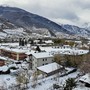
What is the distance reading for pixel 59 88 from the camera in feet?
132

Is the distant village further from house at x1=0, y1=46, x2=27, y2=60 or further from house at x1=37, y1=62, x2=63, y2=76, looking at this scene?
house at x1=0, y1=46, x2=27, y2=60

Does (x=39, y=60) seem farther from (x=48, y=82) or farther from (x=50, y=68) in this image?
(x=48, y=82)

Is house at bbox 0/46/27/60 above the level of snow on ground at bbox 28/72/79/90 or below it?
above

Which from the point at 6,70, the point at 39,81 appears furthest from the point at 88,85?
the point at 6,70

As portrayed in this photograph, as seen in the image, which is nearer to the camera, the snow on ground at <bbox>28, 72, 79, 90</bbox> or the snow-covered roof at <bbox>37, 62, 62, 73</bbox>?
the snow on ground at <bbox>28, 72, 79, 90</bbox>

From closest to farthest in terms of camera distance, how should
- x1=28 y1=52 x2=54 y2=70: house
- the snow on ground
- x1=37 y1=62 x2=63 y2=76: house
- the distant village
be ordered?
the distant village < the snow on ground < x1=37 y1=62 x2=63 y2=76: house < x1=28 y1=52 x2=54 y2=70: house

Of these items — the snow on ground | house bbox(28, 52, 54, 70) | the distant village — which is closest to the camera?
the distant village

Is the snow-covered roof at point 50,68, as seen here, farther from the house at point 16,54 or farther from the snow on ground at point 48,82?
the house at point 16,54

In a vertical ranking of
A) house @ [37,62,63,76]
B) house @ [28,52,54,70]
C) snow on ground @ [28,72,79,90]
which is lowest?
snow on ground @ [28,72,79,90]

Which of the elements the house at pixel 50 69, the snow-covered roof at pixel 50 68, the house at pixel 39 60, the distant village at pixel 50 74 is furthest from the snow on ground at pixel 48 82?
the house at pixel 39 60

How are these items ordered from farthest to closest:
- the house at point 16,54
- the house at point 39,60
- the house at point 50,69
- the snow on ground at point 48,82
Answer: the house at point 16,54
the house at point 39,60
the house at point 50,69
the snow on ground at point 48,82

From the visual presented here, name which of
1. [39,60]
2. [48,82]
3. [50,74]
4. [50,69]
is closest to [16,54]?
[39,60]

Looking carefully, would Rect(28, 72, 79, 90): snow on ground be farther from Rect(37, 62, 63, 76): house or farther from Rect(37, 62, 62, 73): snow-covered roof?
Rect(37, 62, 62, 73): snow-covered roof

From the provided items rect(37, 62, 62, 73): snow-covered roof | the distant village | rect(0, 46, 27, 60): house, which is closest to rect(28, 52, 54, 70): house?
the distant village
